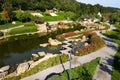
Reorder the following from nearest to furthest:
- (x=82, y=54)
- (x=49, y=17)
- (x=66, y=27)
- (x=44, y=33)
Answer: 1. (x=82, y=54)
2. (x=44, y=33)
3. (x=66, y=27)
4. (x=49, y=17)

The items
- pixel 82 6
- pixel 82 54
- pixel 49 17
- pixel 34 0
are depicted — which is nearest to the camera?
pixel 82 54

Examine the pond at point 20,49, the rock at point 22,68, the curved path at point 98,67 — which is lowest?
the pond at point 20,49

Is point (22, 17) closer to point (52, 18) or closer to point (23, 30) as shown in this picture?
point (23, 30)

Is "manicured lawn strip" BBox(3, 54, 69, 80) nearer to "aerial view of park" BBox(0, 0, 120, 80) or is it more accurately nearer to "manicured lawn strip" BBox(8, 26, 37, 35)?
"aerial view of park" BBox(0, 0, 120, 80)

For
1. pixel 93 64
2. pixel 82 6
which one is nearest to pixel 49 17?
pixel 82 6

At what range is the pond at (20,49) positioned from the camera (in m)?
40.6

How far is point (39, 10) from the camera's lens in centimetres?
10562

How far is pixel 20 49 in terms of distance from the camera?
48.2 m

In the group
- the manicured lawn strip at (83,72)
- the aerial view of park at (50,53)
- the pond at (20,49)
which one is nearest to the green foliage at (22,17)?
the aerial view of park at (50,53)

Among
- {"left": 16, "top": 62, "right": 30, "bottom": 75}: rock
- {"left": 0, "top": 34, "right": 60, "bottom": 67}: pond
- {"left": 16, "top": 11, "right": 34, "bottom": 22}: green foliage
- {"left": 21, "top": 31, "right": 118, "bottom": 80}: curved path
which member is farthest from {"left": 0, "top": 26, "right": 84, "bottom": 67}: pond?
{"left": 16, "top": 11, "right": 34, "bottom": 22}: green foliage

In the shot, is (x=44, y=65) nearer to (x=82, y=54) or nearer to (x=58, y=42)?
(x=82, y=54)

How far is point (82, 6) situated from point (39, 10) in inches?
1768

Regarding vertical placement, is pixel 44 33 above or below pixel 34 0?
below

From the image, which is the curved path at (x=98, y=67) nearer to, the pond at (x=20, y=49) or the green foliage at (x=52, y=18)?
the pond at (x=20, y=49)
